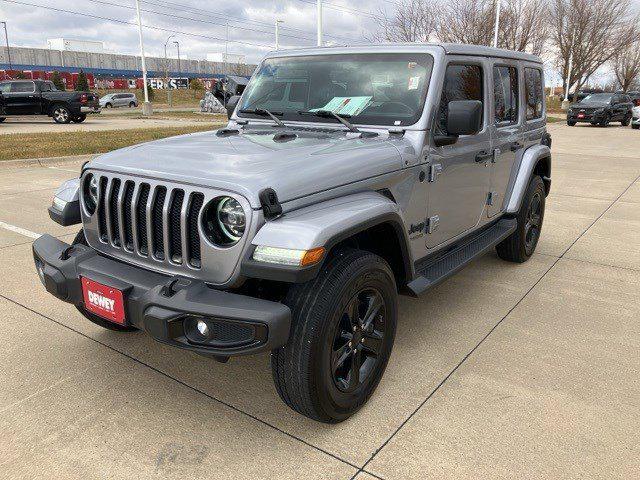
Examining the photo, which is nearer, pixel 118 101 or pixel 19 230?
pixel 19 230

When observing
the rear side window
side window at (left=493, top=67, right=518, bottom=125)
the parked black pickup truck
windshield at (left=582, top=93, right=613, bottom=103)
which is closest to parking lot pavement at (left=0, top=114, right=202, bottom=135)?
the parked black pickup truck

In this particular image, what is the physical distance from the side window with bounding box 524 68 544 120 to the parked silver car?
43733mm

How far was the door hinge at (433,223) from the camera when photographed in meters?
3.37

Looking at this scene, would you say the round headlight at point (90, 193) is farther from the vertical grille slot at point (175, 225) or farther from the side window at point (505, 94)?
the side window at point (505, 94)

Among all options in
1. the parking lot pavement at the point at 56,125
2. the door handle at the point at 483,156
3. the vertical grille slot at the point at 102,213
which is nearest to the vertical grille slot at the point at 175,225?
the vertical grille slot at the point at 102,213

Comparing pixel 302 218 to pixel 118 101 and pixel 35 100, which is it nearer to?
pixel 35 100

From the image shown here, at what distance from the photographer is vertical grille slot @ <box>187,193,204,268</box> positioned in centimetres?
238

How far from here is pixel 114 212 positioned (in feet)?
9.01

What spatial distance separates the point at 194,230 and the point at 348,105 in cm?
154

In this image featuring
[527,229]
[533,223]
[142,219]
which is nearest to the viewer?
[142,219]

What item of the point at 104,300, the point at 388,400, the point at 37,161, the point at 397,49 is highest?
the point at 397,49

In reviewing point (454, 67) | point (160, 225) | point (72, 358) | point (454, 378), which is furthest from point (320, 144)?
point (72, 358)

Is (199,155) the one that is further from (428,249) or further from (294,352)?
(428,249)

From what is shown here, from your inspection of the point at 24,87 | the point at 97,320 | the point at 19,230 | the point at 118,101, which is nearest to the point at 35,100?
the point at 24,87
